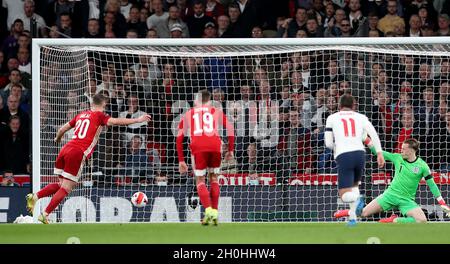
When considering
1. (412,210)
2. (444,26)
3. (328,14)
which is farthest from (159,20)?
(412,210)

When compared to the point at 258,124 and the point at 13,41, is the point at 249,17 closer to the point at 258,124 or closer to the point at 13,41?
the point at 258,124

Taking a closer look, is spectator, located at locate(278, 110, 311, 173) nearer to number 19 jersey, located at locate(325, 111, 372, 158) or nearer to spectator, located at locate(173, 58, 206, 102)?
spectator, located at locate(173, 58, 206, 102)

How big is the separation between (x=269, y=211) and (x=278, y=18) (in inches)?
175

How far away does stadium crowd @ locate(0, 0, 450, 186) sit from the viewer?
19688 mm

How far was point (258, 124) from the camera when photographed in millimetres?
19672

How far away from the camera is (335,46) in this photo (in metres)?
19.2

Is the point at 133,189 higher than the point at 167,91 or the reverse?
the reverse

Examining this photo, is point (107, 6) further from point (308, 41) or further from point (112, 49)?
point (308, 41)

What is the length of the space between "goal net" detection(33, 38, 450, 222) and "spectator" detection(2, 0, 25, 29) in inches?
146

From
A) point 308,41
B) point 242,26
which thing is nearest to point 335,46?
point 308,41

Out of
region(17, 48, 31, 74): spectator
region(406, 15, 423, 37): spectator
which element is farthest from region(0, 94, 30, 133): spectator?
region(406, 15, 423, 37): spectator

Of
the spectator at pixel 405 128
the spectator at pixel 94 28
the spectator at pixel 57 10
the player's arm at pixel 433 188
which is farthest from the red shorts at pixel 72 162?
the spectator at pixel 57 10

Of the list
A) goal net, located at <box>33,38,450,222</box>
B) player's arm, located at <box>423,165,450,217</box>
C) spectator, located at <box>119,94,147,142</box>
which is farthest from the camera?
spectator, located at <box>119,94,147,142</box>

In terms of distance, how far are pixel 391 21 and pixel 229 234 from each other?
337 inches
